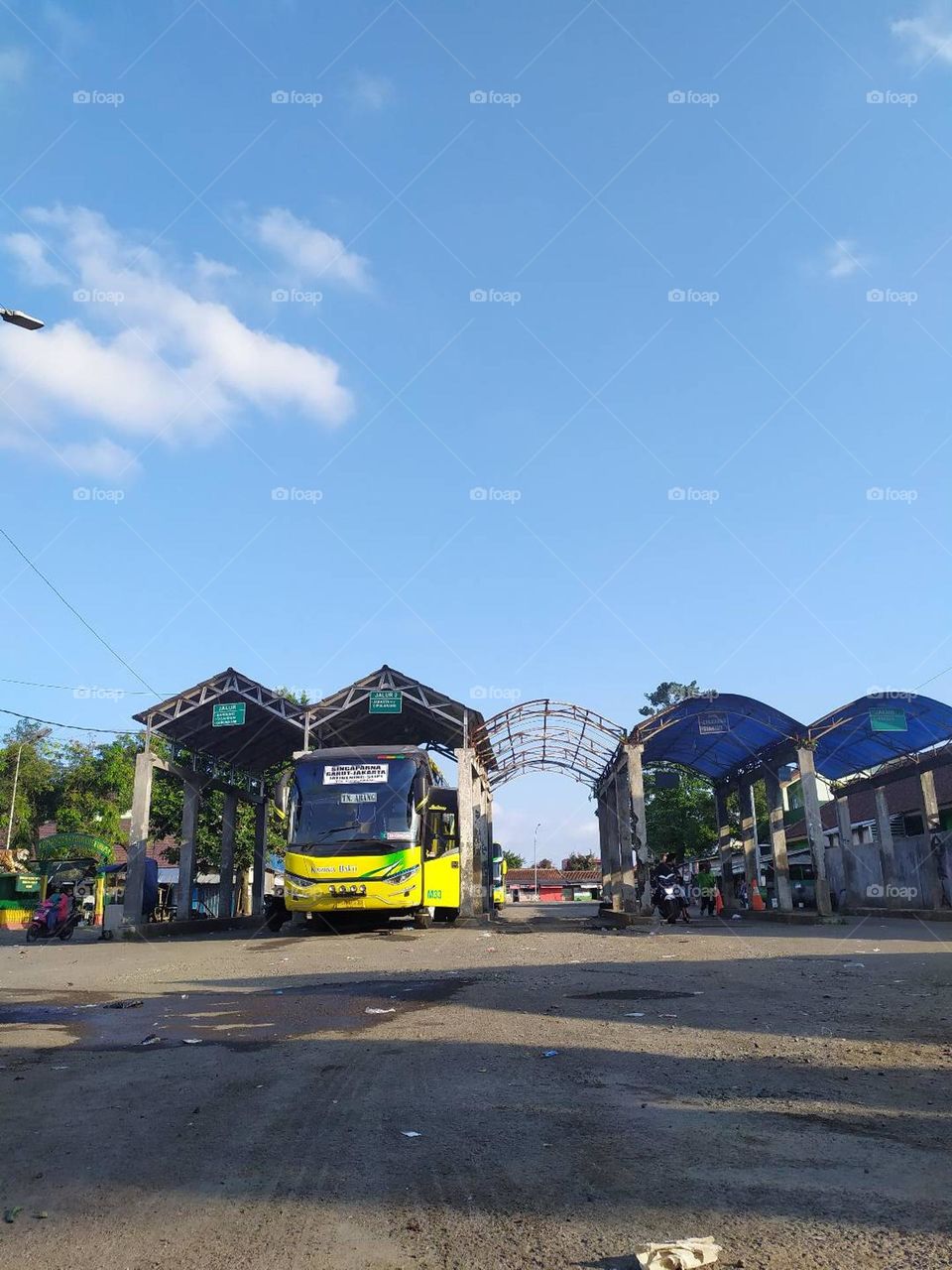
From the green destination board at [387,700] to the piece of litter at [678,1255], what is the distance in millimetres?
22700

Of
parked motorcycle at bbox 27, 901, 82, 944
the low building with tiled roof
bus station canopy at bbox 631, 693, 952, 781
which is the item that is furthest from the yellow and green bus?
the low building with tiled roof

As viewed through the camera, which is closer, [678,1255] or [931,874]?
[678,1255]

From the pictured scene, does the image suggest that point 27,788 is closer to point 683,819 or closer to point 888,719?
point 683,819

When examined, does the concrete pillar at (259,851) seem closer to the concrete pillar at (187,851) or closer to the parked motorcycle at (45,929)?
the concrete pillar at (187,851)

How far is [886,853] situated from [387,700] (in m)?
15.5

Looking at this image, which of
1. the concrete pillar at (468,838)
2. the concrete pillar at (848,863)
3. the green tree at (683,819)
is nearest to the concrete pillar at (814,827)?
the concrete pillar at (848,863)

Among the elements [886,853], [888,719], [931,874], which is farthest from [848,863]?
[888,719]

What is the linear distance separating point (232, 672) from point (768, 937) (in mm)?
15867

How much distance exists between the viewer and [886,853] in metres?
27.0

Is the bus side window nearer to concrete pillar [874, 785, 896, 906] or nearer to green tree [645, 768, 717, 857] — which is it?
concrete pillar [874, 785, 896, 906]

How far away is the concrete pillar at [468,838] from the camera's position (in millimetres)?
23188

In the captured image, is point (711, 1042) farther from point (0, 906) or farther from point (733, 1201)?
point (0, 906)

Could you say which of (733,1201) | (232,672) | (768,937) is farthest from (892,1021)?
(232,672)

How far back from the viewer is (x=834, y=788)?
3167 cm
